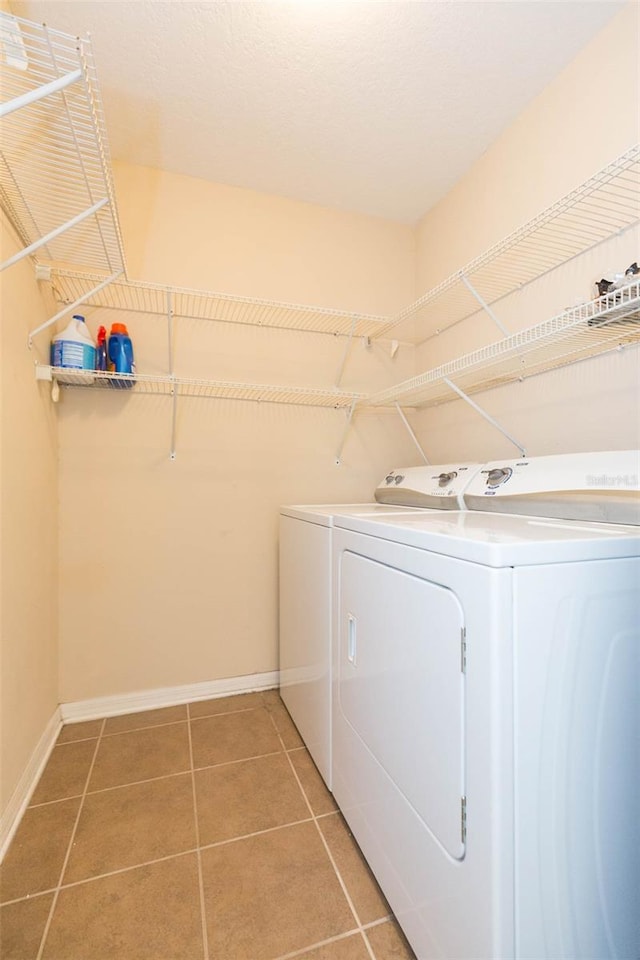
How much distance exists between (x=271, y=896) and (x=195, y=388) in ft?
6.51

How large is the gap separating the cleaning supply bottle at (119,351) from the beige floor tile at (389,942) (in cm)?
213

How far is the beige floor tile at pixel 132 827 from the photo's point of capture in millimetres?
1237

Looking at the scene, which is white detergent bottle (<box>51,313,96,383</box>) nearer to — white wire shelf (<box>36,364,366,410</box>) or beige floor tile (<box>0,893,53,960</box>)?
white wire shelf (<box>36,364,366,410</box>)

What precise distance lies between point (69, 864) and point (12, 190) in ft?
6.79

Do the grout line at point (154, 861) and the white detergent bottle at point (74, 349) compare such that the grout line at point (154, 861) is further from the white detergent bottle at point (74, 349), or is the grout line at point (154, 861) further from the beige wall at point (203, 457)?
the white detergent bottle at point (74, 349)

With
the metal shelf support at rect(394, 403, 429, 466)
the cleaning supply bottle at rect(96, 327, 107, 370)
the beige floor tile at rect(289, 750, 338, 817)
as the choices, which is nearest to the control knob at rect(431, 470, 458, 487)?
the metal shelf support at rect(394, 403, 429, 466)

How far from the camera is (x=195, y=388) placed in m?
2.15

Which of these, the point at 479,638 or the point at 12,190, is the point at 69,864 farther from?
the point at 12,190

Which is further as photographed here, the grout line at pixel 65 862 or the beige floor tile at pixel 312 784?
the beige floor tile at pixel 312 784

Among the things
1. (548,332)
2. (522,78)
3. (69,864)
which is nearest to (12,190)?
(548,332)

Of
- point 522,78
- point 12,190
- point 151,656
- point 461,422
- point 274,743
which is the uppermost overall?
point 522,78

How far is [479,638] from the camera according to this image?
74 cm

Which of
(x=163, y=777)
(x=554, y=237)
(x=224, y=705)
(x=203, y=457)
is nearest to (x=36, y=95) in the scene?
(x=203, y=457)

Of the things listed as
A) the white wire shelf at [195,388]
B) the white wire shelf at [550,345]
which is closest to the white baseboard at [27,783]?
the white wire shelf at [195,388]
